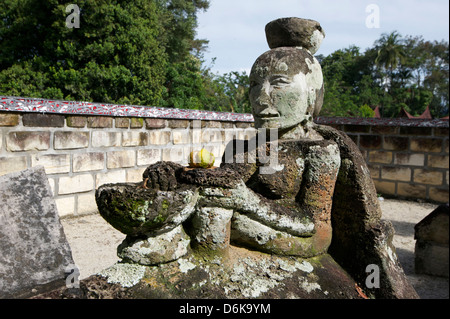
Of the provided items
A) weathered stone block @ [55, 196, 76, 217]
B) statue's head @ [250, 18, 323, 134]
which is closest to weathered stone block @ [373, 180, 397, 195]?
weathered stone block @ [55, 196, 76, 217]

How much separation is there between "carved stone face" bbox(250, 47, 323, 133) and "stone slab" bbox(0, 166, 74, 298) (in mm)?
1297

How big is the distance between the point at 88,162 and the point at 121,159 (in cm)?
54

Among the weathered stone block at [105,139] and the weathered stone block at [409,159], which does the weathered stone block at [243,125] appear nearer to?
the weathered stone block at [105,139]

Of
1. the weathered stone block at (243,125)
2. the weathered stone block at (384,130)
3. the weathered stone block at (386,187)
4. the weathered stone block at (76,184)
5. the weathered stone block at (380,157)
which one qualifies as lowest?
the weathered stone block at (386,187)

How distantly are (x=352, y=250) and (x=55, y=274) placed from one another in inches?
61.6

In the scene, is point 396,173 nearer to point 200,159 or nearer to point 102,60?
point 200,159

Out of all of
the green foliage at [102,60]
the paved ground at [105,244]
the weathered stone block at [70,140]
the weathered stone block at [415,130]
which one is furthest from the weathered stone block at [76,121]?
the green foliage at [102,60]

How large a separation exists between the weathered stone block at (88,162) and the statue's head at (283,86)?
361cm

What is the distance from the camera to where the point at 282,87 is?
197 centimetres

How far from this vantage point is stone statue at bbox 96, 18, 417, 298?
1599 millimetres

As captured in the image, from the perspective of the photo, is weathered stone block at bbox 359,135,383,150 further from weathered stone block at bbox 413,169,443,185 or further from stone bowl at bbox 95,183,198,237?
stone bowl at bbox 95,183,198,237

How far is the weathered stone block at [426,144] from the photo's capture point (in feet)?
21.5
